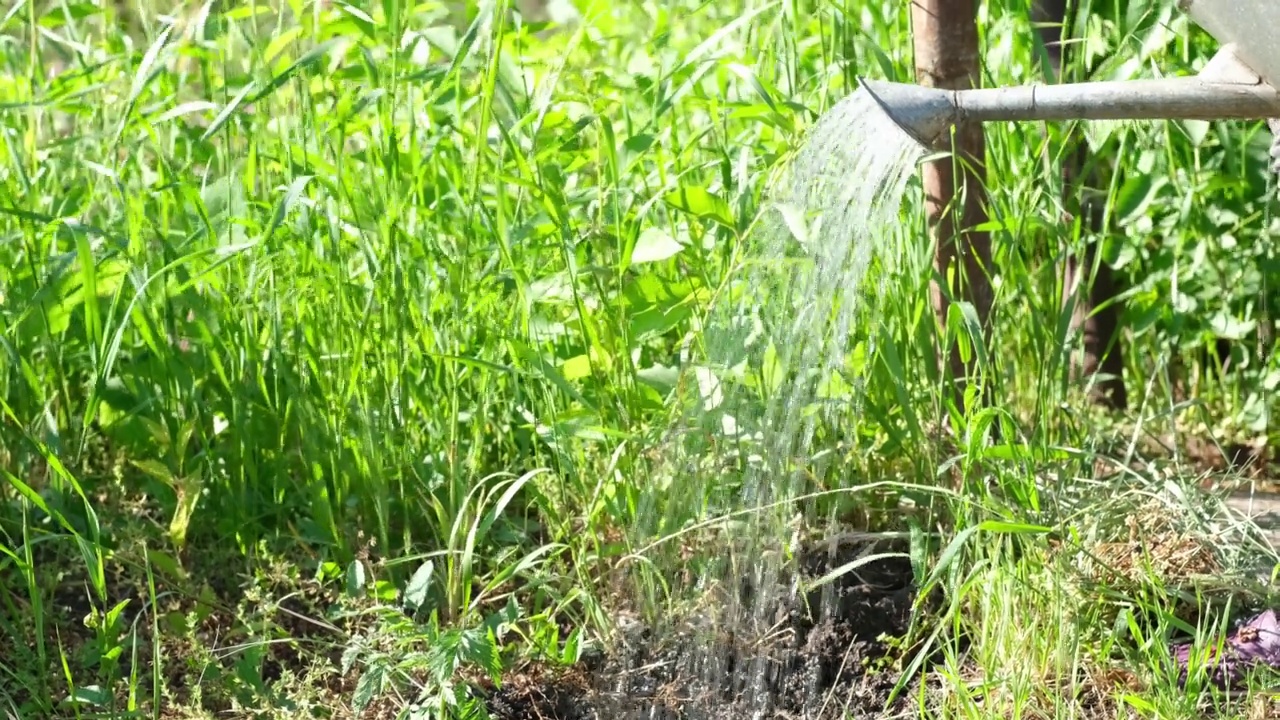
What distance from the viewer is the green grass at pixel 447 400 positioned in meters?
1.92

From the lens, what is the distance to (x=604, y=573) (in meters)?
2.10

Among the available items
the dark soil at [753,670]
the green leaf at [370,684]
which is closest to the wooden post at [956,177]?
the dark soil at [753,670]

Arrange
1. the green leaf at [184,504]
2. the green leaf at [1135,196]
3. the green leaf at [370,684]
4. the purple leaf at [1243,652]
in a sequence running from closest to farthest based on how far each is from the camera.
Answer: the green leaf at [370,684] → the purple leaf at [1243,652] → the green leaf at [184,504] → the green leaf at [1135,196]

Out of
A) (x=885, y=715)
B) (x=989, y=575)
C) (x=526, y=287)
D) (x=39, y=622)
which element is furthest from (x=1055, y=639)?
(x=39, y=622)

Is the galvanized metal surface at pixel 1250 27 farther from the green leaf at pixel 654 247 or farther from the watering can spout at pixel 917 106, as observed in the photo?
the green leaf at pixel 654 247

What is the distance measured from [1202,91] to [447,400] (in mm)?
1091

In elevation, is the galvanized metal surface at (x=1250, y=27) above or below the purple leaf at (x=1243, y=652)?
above

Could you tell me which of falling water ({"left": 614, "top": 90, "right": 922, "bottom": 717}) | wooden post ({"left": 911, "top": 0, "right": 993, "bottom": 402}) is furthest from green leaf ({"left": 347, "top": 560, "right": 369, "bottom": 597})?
wooden post ({"left": 911, "top": 0, "right": 993, "bottom": 402})

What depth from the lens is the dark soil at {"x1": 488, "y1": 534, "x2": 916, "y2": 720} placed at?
193cm

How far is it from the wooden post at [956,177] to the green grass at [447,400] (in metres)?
0.04

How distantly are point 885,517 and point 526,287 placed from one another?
23.9 inches

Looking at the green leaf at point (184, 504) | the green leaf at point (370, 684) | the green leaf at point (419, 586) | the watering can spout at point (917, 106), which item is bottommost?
the green leaf at point (370, 684)

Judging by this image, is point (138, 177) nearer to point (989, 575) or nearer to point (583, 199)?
point (583, 199)

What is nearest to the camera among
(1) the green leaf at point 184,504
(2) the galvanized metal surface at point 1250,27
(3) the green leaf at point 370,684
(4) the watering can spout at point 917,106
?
(2) the galvanized metal surface at point 1250,27
